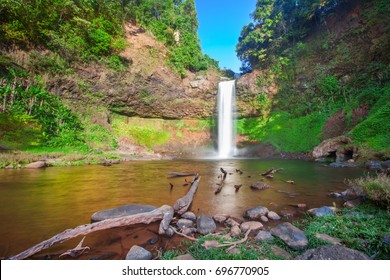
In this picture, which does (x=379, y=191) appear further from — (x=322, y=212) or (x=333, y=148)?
(x=333, y=148)

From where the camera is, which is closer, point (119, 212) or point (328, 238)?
point (328, 238)

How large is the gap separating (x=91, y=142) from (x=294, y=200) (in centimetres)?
2148

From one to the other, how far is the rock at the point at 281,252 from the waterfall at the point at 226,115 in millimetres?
27689

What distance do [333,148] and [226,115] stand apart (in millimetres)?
17917

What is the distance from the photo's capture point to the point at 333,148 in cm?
1551

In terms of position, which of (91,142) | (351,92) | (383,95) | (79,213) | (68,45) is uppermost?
(68,45)

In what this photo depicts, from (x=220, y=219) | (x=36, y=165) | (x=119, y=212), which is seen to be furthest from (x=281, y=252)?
(x=36, y=165)

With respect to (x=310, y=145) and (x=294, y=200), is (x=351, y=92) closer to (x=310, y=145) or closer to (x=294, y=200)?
(x=310, y=145)

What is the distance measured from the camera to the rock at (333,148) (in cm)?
1446

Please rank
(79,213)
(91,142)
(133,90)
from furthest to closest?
1. (133,90)
2. (91,142)
3. (79,213)

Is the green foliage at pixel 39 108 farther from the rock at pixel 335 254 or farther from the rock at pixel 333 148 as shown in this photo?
the rock at pixel 333 148

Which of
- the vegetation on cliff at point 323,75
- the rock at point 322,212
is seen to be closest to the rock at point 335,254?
the rock at point 322,212

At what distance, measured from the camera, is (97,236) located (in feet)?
11.3

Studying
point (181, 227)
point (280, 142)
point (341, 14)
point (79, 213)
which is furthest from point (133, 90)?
point (341, 14)
